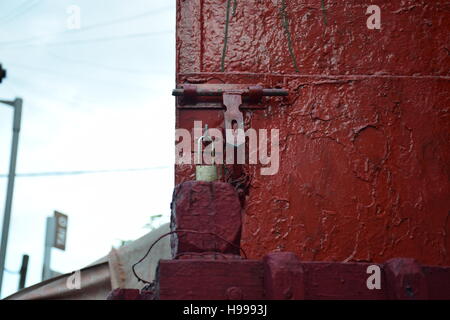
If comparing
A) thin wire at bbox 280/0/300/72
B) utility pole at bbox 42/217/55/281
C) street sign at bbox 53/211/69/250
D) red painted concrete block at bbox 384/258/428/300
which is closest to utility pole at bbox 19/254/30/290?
utility pole at bbox 42/217/55/281

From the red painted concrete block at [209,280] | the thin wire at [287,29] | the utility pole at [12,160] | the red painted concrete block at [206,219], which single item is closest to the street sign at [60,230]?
the utility pole at [12,160]

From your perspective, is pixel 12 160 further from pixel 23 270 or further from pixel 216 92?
pixel 216 92

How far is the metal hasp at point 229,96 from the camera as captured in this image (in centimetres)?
317

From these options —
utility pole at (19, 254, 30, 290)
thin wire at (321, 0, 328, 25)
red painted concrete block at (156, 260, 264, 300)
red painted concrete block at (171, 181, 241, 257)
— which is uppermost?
thin wire at (321, 0, 328, 25)

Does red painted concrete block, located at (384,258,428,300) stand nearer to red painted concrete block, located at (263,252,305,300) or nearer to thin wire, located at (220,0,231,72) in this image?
red painted concrete block, located at (263,252,305,300)

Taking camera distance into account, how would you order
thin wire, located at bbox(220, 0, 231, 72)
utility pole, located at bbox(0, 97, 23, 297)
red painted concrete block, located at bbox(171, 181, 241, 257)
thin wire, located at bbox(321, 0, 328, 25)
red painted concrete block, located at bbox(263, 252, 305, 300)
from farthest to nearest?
utility pole, located at bbox(0, 97, 23, 297), thin wire, located at bbox(321, 0, 328, 25), thin wire, located at bbox(220, 0, 231, 72), red painted concrete block, located at bbox(171, 181, 241, 257), red painted concrete block, located at bbox(263, 252, 305, 300)

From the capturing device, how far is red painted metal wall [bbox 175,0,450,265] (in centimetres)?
314

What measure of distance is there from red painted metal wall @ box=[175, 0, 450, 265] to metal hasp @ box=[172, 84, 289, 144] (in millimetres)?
55

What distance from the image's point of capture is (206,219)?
2.04 metres

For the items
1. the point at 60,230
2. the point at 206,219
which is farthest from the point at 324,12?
the point at 60,230

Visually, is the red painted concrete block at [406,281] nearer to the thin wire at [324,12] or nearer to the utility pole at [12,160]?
the thin wire at [324,12]

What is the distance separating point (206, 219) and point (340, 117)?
150cm

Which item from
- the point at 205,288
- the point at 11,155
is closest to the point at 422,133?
the point at 205,288

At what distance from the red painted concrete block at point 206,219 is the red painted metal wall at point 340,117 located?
105cm
